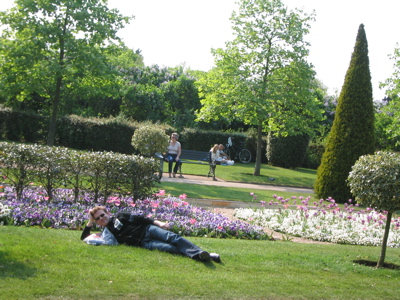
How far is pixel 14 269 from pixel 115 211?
14.6ft

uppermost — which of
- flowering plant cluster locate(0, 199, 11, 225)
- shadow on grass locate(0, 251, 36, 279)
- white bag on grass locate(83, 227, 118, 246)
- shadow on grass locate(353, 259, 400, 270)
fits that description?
shadow on grass locate(353, 259, 400, 270)

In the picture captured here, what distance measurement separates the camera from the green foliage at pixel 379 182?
22.3 ft

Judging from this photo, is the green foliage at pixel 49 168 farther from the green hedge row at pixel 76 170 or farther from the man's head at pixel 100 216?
the man's head at pixel 100 216

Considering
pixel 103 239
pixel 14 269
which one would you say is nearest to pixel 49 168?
pixel 103 239

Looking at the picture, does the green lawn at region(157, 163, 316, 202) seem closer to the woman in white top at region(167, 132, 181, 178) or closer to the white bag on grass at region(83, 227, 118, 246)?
the woman in white top at region(167, 132, 181, 178)

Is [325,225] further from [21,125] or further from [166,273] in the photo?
[21,125]

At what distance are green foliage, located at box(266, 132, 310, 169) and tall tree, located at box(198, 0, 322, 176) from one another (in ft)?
17.3

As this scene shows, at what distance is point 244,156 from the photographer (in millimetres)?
28719

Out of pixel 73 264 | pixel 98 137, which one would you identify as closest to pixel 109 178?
pixel 73 264

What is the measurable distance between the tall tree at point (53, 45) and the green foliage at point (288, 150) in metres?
12.1

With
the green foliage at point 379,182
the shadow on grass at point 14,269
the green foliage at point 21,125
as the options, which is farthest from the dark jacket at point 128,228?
the green foliage at point 21,125

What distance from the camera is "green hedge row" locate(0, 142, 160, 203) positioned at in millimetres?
9312

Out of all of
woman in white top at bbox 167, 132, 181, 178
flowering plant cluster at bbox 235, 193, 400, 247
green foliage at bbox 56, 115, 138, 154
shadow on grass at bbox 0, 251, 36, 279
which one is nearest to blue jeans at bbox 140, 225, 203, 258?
shadow on grass at bbox 0, 251, 36, 279

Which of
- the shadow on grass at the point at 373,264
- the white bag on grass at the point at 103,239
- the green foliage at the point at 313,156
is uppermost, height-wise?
the green foliage at the point at 313,156
